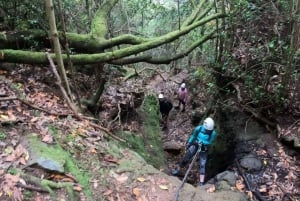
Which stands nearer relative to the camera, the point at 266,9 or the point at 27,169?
the point at 27,169

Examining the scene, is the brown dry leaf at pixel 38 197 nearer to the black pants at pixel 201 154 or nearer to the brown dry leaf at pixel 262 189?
the brown dry leaf at pixel 262 189

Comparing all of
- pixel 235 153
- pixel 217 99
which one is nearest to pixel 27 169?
pixel 235 153

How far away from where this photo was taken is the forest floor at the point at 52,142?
5.43 m

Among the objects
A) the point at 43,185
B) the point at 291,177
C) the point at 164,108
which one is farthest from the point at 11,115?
the point at 164,108

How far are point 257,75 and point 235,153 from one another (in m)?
2.41

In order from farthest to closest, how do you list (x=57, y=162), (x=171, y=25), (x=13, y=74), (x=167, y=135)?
(x=171, y=25)
(x=167, y=135)
(x=13, y=74)
(x=57, y=162)

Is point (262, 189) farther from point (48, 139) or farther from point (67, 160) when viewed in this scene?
point (48, 139)

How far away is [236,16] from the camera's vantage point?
11.2m

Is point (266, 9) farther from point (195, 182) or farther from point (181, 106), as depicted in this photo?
point (181, 106)

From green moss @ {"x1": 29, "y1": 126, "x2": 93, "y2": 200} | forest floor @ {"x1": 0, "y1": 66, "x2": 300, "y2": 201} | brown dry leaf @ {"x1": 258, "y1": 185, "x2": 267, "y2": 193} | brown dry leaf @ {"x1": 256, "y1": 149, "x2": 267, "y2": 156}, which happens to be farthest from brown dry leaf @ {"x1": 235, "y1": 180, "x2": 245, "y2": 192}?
green moss @ {"x1": 29, "y1": 126, "x2": 93, "y2": 200}

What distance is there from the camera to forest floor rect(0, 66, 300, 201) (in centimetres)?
543

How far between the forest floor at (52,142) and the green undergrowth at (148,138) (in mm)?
1505

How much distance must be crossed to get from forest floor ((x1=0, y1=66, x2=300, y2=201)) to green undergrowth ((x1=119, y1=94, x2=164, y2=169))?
1505mm

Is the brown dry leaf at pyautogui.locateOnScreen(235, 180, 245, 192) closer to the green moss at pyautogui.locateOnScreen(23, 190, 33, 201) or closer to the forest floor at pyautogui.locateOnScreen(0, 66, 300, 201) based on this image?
the forest floor at pyautogui.locateOnScreen(0, 66, 300, 201)
